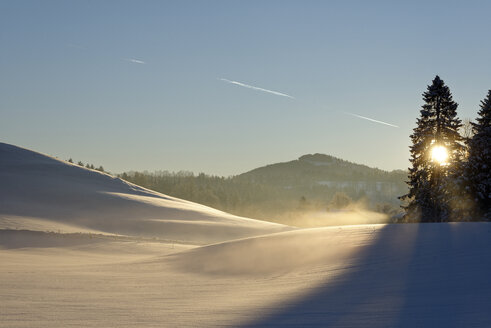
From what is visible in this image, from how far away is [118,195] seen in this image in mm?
37969

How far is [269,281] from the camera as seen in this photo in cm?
1052

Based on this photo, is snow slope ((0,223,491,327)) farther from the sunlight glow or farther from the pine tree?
the sunlight glow

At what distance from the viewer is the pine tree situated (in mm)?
30297

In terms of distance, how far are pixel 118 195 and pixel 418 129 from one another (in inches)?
965

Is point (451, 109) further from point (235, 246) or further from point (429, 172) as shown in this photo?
point (235, 246)

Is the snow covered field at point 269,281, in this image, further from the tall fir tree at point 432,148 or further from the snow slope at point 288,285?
the tall fir tree at point 432,148

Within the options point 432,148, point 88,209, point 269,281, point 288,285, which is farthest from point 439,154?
point 288,285

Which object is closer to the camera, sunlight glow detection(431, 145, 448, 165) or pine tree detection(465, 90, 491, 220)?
pine tree detection(465, 90, 491, 220)

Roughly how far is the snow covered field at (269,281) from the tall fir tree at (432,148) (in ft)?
67.3

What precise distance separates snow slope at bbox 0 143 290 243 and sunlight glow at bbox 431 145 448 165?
40.8ft

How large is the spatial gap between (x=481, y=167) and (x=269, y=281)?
84.4ft

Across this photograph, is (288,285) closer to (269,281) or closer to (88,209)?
(269,281)

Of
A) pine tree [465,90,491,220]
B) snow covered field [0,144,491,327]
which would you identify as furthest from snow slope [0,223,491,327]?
pine tree [465,90,491,220]

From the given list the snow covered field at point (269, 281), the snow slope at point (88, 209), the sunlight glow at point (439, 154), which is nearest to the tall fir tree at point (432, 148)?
the sunlight glow at point (439, 154)
